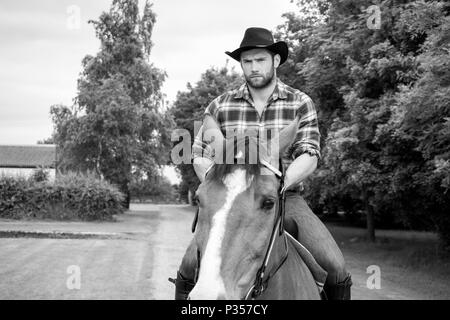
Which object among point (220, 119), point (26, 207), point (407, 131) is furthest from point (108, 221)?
point (220, 119)

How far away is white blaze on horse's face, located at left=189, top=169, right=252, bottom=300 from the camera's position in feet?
8.54

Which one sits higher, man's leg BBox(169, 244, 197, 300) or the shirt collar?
the shirt collar

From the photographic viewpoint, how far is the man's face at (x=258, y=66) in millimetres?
4375

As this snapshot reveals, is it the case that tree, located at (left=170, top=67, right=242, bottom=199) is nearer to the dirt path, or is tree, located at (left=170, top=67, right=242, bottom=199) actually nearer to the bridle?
the dirt path

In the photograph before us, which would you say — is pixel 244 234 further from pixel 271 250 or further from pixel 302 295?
pixel 302 295

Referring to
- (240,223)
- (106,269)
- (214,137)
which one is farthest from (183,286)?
(106,269)

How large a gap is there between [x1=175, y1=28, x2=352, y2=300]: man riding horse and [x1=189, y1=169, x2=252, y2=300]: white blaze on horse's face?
120 centimetres

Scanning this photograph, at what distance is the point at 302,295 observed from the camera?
3.71 meters

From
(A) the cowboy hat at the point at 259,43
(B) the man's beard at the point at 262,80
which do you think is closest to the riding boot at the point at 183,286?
(B) the man's beard at the point at 262,80

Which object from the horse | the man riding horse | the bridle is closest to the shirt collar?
the man riding horse

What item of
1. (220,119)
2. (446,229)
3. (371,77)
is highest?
(371,77)

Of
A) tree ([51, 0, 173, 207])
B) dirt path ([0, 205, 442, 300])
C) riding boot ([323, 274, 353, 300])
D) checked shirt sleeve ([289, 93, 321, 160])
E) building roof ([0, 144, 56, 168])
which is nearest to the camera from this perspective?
checked shirt sleeve ([289, 93, 321, 160])

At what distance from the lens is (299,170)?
3572 millimetres
